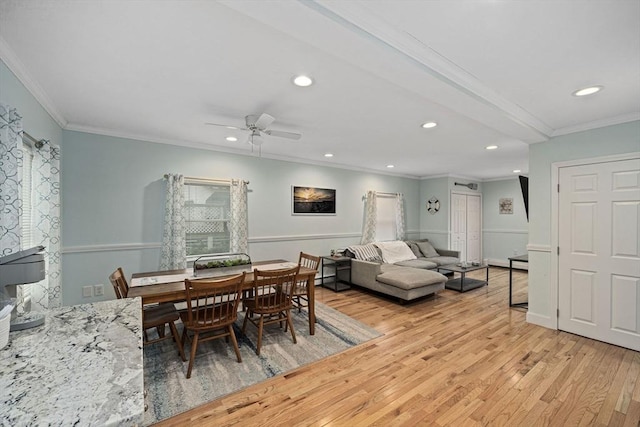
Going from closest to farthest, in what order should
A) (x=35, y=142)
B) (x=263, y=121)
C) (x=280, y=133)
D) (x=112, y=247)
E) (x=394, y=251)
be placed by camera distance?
(x=35, y=142)
(x=263, y=121)
(x=280, y=133)
(x=112, y=247)
(x=394, y=251)

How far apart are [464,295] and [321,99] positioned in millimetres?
4235

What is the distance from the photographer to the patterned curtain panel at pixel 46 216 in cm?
241

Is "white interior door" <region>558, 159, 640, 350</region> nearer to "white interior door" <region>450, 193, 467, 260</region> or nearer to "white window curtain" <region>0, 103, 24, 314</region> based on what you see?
"white interior door" <region>450, 193, 467, 260</region>

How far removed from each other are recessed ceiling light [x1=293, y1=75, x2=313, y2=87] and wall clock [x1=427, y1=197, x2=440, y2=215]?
18.4 feet

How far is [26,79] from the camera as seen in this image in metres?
2.09

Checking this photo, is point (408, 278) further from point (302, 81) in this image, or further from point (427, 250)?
point (302, 81)

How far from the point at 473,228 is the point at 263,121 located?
6897mm

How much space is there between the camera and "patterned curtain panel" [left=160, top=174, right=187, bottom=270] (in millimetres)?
3791

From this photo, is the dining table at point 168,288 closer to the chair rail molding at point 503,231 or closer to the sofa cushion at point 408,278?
the sofa cushion at point 408,278

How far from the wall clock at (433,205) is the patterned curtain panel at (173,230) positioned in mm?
5743

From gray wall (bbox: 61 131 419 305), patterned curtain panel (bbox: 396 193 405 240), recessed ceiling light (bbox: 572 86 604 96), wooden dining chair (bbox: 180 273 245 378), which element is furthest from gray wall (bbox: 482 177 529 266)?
wooden dining chair (bbox: 180 273 245 378)

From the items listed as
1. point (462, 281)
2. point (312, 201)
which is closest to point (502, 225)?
point (462, 281)

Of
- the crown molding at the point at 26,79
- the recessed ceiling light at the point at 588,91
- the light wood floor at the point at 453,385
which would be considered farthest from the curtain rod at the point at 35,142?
the recessed ceiling light at the point at 588,91

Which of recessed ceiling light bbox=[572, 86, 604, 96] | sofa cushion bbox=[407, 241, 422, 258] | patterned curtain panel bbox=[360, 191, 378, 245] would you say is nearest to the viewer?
recessed ceiling light bbox=[572, 86, 604, 96]
